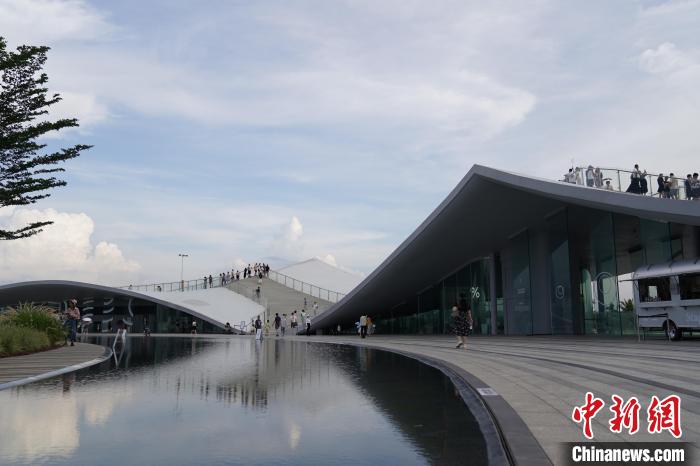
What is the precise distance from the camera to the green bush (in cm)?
1674

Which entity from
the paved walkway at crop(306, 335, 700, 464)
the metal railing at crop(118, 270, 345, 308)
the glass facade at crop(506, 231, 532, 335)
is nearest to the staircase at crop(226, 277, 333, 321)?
the metal railing at crop(118, 270, 345, 308)

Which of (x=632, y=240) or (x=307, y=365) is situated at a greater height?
(x=632, y=240)

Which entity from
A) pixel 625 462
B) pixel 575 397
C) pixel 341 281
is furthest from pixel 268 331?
pixel 625 462

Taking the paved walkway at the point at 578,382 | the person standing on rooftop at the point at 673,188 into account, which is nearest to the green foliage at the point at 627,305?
the person standing on rooftop at the point at 673,188

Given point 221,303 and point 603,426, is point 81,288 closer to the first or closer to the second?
point 221,303

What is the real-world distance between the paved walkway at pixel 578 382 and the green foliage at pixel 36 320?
1516 centimetres

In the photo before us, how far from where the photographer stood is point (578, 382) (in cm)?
915

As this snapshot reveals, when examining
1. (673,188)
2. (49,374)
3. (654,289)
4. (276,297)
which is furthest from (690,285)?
(276,297)

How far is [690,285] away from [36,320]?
2243cm

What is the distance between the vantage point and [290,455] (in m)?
4.98

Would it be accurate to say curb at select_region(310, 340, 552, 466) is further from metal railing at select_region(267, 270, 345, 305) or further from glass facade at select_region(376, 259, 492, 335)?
metal railing at select_region(267, 270, 345, 305)

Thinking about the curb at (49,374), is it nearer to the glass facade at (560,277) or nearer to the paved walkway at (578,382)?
the paved walkway at (578,382)

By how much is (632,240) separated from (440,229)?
27.5 feet

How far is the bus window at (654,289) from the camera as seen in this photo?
62.3ft
